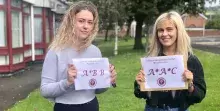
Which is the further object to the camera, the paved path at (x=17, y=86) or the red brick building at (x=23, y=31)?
the red brick building at (x=23, y=31)

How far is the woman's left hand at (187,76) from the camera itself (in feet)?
11.3

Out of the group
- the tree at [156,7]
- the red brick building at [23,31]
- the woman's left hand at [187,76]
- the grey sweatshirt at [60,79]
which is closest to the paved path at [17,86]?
the red brick building at [23,31]

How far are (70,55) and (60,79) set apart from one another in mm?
215

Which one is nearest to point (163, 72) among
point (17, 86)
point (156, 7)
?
point (17, 86)

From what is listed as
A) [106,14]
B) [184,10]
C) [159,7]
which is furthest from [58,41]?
[184,10]

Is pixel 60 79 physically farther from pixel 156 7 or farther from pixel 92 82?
pixel 156 7

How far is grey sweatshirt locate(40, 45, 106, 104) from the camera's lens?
3.47 m

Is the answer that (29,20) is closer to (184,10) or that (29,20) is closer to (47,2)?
(47,2)

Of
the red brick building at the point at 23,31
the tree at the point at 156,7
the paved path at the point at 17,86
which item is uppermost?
the tree at the point at 156,7

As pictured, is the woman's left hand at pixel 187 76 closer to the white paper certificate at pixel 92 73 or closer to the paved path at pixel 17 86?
the white paper certificate at pixel 92 73

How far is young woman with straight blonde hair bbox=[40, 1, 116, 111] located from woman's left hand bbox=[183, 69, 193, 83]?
60 cm

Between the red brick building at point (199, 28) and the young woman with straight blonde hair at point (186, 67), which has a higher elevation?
the young woman with straight blonde hair at point (186, 67)

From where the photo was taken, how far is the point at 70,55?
11.7ft

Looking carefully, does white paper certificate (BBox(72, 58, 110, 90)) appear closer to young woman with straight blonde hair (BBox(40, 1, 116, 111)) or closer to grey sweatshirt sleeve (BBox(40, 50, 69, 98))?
young woman with straight blonde hair (BBox(40, 1, 116, 111))
